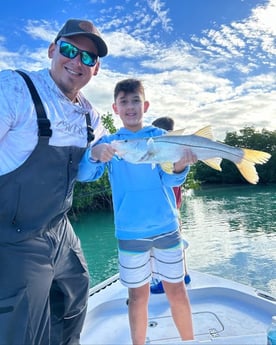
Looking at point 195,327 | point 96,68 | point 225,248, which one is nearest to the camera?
point 96,68

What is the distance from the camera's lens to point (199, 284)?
406cm

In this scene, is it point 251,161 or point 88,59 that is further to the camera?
point 251,161

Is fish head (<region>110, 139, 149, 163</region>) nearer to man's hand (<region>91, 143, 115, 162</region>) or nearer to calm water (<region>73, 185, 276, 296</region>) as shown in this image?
man's hand (<region>91, 143, 115, 162</region>)

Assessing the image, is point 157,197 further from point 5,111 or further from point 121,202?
point 5,111

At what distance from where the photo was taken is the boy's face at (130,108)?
8.56ft

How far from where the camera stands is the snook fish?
2.19m

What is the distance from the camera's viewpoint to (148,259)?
249 cm

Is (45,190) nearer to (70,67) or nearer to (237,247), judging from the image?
(70,67)

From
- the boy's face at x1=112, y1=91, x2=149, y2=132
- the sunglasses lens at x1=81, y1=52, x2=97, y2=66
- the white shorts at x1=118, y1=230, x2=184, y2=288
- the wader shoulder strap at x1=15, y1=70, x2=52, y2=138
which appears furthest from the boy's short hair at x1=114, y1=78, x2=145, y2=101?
the white shorts at x1=118, y1=230, x2=184, y2=288

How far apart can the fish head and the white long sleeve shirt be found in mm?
296

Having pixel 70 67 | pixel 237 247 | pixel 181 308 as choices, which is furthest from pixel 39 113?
pixel 237 247

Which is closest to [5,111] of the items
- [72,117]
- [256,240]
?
[72,117]

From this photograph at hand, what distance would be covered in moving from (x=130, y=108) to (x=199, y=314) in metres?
2.39

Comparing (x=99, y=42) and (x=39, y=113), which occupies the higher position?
(x=99, y=42)
